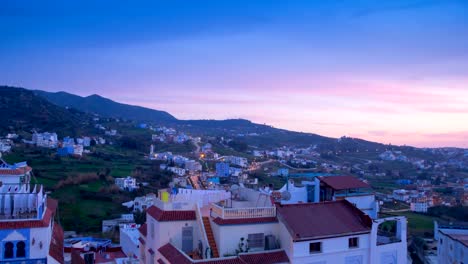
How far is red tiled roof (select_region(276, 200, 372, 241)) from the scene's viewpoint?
13438 mm

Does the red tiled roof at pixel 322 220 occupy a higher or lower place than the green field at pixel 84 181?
higher

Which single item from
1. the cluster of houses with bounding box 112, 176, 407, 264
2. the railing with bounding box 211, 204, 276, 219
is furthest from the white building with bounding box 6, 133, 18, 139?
the railing with bounding box 211, 204, 276, 219

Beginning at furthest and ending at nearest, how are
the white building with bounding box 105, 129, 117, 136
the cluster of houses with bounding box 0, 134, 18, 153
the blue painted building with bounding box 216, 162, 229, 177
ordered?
the white building with bounding box 105, 129, 117, 136 → the blue painted building with bounding box 216, 162, 229, 177 → the cluster of houses with bounding box 0, 134, 18, 153

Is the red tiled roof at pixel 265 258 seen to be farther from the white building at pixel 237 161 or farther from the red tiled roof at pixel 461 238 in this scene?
the white building at pixel 237 161

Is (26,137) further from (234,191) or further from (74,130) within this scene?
(234,191)

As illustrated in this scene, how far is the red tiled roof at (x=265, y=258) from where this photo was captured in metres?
12.9

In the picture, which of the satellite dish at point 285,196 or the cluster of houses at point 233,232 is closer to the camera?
the cluster of houses at point 233,232

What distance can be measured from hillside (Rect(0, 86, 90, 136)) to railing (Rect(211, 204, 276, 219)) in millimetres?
73845

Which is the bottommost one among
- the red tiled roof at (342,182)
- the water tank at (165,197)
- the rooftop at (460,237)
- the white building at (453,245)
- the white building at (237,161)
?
the white building at (237,161)

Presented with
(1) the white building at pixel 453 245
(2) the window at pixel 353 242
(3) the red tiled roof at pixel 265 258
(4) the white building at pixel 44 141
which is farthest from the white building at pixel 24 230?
(4) the white building at pixel 44 141

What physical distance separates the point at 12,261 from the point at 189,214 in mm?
5474

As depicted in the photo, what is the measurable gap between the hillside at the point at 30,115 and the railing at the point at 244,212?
73845 mm

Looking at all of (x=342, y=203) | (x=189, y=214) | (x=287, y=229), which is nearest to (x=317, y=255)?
(x=287, y=229)

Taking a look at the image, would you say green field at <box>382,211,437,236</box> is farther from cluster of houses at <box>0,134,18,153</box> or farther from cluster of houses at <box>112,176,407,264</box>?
cluster of houses at <box>0,134,18,153</box>
